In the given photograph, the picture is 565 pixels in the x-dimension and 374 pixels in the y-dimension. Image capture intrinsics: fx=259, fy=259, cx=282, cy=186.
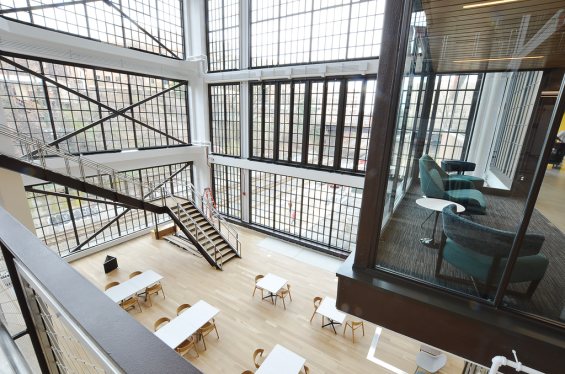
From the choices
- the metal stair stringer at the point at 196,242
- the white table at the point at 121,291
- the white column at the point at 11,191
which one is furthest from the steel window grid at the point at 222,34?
the white table at the point at 121,291

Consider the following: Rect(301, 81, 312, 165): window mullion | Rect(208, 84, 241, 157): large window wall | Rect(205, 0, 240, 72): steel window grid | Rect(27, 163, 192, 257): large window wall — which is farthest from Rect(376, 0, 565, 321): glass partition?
Rect(27, 163, 192, 257): large window wall

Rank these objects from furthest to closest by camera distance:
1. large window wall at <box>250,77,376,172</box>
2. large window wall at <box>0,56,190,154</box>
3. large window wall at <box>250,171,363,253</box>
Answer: large window wall at <box>250,171,363,253</box>, large window wall at <box>250,77,376,172</box>, large window wall at <box>0,56,190,154</box>

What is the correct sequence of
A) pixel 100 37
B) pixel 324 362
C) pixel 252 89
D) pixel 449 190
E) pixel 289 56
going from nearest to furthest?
pixel 449 190 < pixel 324 362 < pixel 100 37 < pixel 289 56 < pixel 252 89

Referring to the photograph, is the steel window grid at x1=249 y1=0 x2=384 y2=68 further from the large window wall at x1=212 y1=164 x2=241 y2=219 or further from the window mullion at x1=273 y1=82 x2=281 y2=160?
the large window wall at x1=212 y1=164 x2=241 y2=219

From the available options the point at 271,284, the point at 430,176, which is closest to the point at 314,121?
the point at 271,284

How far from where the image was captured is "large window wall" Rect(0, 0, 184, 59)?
7616 mm

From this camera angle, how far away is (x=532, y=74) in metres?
2.76

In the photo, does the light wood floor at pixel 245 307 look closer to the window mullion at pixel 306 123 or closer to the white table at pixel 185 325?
the white table at pixel 185 325

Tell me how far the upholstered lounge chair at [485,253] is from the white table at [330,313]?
436 centimetres

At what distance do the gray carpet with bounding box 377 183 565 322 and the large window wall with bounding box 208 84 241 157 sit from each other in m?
9.53

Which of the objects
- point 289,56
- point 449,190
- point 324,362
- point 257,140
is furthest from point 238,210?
point 449,190

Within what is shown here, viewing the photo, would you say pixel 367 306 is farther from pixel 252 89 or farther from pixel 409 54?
pixel 252 89

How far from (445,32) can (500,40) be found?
0.56m

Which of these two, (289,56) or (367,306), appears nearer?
(367,306)
